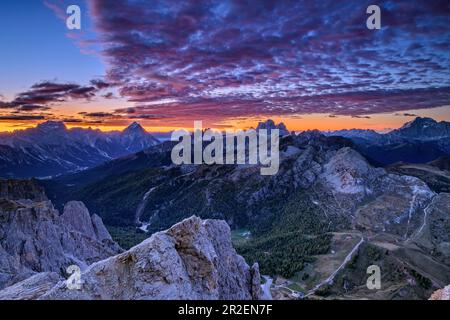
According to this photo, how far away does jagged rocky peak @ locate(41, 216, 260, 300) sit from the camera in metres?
27.2

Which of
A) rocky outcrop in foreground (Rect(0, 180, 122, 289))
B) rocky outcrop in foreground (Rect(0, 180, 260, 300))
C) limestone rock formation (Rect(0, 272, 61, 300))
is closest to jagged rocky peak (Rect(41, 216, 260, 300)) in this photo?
rocky outcrop in foreground (Rect(0, 180, 260, 300))

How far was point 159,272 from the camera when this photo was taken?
92.0 feet

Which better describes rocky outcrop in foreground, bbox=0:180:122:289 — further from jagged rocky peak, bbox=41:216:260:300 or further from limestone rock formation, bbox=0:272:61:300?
jagged rocky peak, bbox=41:216:260:300

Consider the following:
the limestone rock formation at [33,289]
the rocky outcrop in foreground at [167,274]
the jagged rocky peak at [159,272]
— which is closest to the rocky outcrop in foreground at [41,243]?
the rocky outcrop in foreground at [167,274]

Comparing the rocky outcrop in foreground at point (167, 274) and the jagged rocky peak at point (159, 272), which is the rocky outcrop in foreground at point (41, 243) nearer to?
the rocky outcrop in foreground at point (167, 274)

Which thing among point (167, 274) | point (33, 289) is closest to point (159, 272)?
point (167, 274)

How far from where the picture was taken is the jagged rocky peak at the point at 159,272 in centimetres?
2716

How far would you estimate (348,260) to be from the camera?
7564 inches
